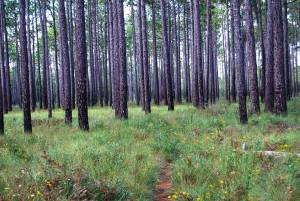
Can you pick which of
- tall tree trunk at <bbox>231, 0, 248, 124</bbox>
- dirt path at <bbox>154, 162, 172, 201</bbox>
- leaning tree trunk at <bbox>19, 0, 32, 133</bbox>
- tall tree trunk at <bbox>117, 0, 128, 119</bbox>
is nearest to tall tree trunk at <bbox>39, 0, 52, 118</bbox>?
tall tree trunk at <bbox>117, 0, 128, 119</bbox>

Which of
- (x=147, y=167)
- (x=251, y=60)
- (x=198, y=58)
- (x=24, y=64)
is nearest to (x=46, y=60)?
(x=198, y=58)

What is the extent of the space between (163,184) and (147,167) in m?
0.51

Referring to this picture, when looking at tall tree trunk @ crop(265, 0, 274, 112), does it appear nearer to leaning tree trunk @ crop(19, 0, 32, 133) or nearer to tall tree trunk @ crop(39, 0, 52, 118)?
leaning tree trunk @ crop(19, 0, 32, 133)

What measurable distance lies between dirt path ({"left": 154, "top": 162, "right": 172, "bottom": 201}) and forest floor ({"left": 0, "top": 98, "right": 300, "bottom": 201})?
2 centimetres

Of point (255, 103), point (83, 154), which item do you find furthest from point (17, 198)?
point (255, 103)

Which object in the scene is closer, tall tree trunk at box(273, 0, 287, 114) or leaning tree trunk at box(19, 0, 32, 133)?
leaning tree trunk at box(19, 0, 32, 133)

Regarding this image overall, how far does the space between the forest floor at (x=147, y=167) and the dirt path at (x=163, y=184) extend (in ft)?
0.06

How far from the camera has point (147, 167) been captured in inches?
274

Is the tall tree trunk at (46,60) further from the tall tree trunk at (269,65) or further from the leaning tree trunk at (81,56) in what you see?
the tall tree trunk at (269,65)

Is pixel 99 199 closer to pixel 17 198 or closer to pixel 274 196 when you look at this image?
pixel 17 198

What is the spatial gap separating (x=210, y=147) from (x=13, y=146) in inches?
198

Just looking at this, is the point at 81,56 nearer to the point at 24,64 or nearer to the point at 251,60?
the point at 24,64

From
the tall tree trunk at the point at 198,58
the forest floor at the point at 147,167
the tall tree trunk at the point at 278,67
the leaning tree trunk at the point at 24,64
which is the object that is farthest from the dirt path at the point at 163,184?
the tall tree trunk at the point at 198,58

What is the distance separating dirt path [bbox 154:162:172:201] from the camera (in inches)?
234
